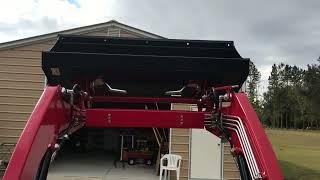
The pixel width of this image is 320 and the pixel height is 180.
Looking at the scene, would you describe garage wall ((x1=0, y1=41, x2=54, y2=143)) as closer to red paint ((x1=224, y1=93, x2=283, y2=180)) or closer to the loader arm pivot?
the loader arm pivot

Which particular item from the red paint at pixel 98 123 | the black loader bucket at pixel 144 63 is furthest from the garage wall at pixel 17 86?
the red paint at pixel 98 123

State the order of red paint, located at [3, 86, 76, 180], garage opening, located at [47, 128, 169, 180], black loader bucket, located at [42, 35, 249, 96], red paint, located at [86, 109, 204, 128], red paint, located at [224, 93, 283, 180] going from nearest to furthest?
1. red paint, located at [3, 86, 76, 180]
2. red paint, located at [224, 93, 283, 180]
3. red paint, located at [86, 109, 204, 128]
4. black loader bucket, located at [42, 35, 249, 96]
5. garage opening, located at [47, 128, 169, 180]

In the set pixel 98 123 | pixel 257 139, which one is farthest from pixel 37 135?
pixel 257 139

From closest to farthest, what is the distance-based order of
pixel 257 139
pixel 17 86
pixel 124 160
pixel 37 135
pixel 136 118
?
pixel 37 135 → pixel 257 139 → pixel 136 118 → pixel 17 86 → pixel 124 160

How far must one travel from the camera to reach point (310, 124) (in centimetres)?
7950

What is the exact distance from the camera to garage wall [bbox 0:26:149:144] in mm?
15000

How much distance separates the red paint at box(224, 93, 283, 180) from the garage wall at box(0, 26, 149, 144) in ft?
39.4

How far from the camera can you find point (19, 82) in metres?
15.1

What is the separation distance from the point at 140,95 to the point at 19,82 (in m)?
11.1

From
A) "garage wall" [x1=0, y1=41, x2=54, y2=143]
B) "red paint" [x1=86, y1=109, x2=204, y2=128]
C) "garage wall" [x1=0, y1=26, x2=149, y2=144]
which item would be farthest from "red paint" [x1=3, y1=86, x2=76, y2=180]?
"garage wall" [x1=0, y1=41, x2=54, y2=143]

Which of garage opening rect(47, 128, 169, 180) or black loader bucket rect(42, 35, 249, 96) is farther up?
black loader bucket rect(42, 35, 249, 96)

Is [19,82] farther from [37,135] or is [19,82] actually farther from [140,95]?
[37,135]

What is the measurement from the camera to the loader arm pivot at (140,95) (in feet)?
9.13

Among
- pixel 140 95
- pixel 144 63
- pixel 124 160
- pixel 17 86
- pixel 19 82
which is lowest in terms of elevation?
pixel 124 160
